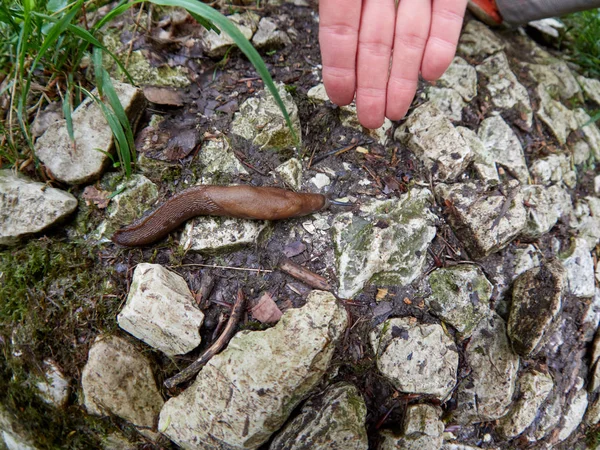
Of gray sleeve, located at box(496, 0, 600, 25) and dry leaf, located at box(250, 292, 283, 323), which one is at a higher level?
gray sleeve, located at box(496, 0, 600, 25)

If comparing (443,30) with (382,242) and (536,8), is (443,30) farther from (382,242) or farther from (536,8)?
(536,8)

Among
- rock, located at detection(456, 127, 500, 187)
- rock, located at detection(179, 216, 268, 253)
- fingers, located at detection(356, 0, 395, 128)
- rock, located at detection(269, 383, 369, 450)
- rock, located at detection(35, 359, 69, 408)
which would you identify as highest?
fingers, located at detection(356, 0, 395, 128)

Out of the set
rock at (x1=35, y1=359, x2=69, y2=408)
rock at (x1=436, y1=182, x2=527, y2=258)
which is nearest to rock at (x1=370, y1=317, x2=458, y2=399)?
rock at (x1=436, y1=182, x2=527, y2=258)

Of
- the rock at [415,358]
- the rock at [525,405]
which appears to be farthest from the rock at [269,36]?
the rock at [525,405]

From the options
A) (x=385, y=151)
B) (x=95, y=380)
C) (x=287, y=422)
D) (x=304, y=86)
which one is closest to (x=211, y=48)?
(x=304, y=86)

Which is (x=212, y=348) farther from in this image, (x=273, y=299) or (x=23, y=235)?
(x=23, y=235)

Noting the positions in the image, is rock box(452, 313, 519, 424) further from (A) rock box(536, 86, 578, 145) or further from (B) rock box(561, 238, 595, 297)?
(A) rock box(536, 86, 578, 145)

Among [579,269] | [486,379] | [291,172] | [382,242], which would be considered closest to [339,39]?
[291,172]
